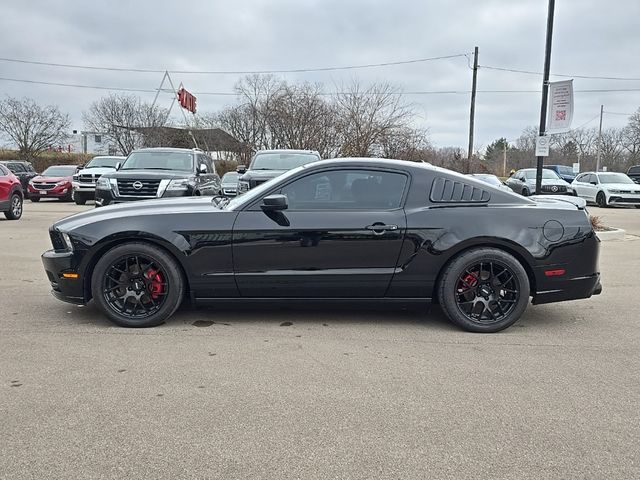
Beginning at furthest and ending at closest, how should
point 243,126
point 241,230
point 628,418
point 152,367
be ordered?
point 243,126
point 241,230
point 152,367
point 628,418

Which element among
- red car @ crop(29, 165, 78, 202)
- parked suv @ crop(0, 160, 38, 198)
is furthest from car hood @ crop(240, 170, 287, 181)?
parked suv @ crop(0, 160, 38, 198)

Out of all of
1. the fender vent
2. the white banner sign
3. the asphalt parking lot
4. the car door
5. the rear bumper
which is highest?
the white banner sign

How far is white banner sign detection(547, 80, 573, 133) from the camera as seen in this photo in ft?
39.2

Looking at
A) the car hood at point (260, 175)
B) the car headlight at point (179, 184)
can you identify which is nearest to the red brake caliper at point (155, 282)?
the car headlight at point (179, 184)

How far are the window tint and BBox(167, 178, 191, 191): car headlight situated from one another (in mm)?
6640

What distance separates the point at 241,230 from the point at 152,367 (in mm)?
1377

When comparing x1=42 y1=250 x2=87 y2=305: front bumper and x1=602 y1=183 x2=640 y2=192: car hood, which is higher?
x1=602 y1=183 x2=640 y2=192: car hood

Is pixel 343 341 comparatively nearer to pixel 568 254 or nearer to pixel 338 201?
pixel 338 201

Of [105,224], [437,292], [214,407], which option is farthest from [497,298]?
[105,224]

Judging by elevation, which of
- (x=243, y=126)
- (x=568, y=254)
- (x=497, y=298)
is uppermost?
(x=243, y=126)

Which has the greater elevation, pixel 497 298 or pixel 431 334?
pixel 497 298

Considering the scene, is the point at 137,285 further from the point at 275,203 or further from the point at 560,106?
the point at 560,106

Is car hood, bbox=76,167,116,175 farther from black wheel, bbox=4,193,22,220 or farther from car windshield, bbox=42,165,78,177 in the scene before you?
black wheel, bbox=4,193,22,220

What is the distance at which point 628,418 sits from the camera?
10.4 feet
